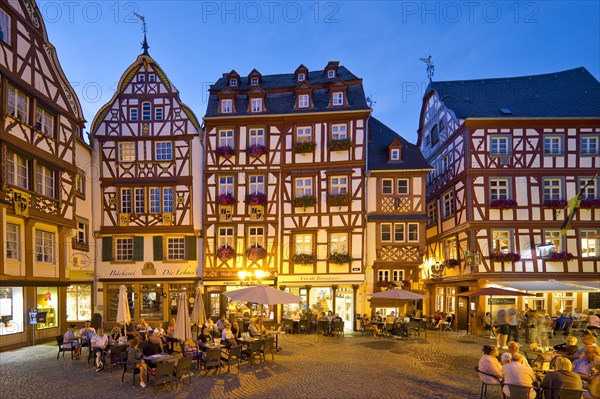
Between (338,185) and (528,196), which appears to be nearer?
(528,196)

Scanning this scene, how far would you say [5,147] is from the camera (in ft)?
51.3

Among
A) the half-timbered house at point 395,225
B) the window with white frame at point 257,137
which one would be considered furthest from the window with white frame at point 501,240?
the window with white frame at point 257,137

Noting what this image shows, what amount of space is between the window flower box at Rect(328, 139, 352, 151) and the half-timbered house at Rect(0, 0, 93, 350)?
13821mm

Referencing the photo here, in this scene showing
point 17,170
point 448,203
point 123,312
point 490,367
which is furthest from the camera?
point 448,203

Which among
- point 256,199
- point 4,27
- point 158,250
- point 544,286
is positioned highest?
point 4,27

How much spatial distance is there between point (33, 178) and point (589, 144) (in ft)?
92.2

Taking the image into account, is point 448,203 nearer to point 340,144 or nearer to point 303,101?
→ point 340,144

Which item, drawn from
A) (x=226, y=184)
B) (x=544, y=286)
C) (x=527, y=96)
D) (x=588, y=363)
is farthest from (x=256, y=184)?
(x=588, y=363)

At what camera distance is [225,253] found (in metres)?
23.2

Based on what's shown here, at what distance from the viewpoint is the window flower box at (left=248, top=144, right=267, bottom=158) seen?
77.5 ft

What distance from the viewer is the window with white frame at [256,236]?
2369 centimetres

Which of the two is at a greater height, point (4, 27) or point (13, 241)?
point (4, 27)

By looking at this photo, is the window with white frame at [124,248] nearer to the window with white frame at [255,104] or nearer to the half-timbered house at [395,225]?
the window with white frame at [255,104]

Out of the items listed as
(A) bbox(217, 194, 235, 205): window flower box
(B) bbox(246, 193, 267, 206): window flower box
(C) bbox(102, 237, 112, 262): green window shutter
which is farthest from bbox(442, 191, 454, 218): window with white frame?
(C) bbox(102, 237, 112, 262): green window shutter
